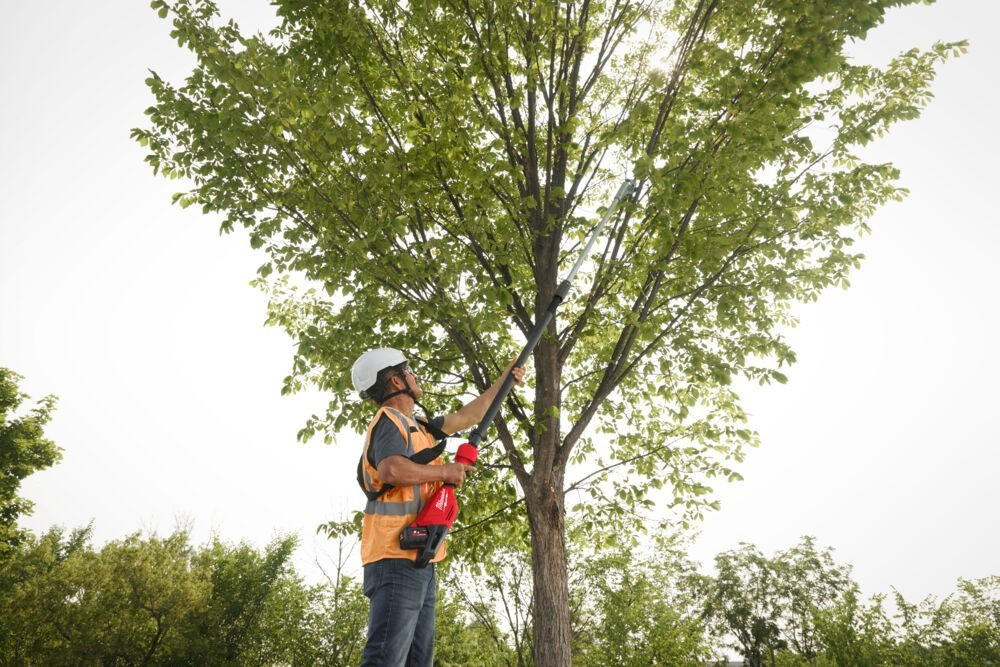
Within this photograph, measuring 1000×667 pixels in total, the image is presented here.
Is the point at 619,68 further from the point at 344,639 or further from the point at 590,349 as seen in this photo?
the point at 344,639

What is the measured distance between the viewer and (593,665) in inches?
1131

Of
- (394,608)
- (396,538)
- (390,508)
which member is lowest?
(394,608)

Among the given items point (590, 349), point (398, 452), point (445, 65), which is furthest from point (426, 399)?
point (398, 452)

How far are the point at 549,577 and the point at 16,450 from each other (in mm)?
31968

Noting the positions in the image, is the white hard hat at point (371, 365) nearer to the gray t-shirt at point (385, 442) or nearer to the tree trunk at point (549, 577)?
the gray t-shirt at point (385, 442)

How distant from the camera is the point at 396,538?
307cm

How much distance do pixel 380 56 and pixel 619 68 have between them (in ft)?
11.4

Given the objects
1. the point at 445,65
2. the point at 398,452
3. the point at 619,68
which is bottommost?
the point at 398,452

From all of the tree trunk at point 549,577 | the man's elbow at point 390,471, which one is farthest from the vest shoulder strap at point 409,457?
the tree trunk at point 549,577

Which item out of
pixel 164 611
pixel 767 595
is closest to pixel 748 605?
pixel 767 595

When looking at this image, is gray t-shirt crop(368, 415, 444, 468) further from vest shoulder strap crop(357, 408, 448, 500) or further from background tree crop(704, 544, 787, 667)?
background tree crop(704, 544, 787, 667)

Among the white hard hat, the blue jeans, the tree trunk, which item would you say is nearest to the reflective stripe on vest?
the blue jeans

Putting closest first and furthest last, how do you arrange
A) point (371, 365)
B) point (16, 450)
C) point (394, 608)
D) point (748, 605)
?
1. point (394, 608)
2. point (371, 365)
3. point (16, 450)
4. point (748, 605)

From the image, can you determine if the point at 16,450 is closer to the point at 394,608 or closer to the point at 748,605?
the point at 394,608
